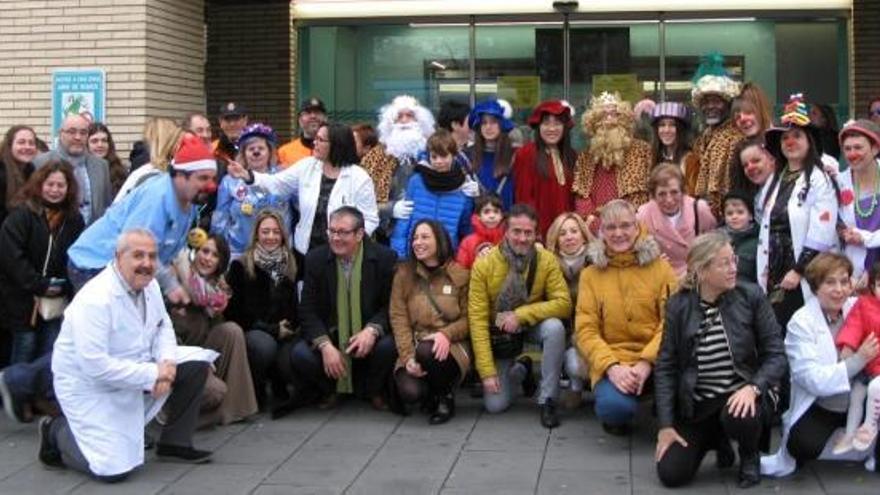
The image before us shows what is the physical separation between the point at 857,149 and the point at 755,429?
1982 mm

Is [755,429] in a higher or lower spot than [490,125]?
lower

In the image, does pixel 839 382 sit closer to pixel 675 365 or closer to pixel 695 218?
pixel 675 365

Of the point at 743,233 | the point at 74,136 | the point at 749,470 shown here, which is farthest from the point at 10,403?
the point at 743,233

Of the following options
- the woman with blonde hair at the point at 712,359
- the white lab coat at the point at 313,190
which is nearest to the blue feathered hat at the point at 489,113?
the white lab coat at the point at 313,190

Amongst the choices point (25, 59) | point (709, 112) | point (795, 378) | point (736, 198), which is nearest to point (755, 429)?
point (795, 378)

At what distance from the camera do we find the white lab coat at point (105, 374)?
6074mm

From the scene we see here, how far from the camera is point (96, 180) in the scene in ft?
26.8

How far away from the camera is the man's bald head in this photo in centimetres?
798

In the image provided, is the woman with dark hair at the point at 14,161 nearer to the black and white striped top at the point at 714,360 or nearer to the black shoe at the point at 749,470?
the black and white striped top at the point at 714,360

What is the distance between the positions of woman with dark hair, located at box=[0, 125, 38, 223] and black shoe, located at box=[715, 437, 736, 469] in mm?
5020

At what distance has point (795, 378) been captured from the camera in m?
6.18

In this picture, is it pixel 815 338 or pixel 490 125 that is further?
pixel 490 125

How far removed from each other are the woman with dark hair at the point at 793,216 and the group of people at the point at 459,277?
0.06ft

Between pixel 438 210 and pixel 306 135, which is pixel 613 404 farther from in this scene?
pixel 306 135
